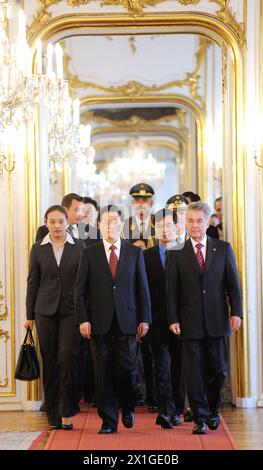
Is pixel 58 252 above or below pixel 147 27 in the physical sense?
below

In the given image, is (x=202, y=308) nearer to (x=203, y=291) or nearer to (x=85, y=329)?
(x=203, y=291)

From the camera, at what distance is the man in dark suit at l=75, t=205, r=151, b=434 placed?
7.70 metres

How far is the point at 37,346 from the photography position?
9.23 metres

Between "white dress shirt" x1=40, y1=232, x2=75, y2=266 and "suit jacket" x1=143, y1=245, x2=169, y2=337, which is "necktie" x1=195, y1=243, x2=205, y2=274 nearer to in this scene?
"suit jacket" x1=143, y1=245, x2=169, y2=337

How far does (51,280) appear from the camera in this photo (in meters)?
8.24

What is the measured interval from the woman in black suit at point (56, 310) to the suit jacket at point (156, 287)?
0.66 meters

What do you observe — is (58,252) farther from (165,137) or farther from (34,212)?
(165,137)

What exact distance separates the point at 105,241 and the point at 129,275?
0.37 metres

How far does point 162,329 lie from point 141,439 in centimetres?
116

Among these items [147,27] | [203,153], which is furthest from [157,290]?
[203,153]

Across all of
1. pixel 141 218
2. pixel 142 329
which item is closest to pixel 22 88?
pixel 142 329

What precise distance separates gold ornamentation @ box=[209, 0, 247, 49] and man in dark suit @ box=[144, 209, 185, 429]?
2080mm

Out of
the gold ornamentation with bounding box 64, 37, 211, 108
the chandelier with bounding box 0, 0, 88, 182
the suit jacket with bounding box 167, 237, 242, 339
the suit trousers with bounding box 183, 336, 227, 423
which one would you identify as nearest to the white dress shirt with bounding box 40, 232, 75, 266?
the chandelier with bounding box 0, 0, 88, 182

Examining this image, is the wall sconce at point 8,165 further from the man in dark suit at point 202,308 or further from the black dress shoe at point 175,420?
the black dress shoe at point 175,420
